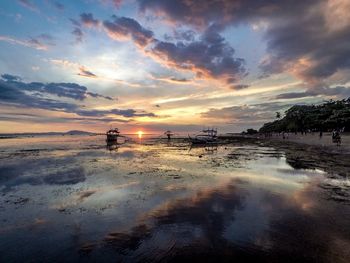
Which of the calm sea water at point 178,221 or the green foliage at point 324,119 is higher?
the green foliage at point 324,119

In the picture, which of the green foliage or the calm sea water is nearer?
the calm sea water

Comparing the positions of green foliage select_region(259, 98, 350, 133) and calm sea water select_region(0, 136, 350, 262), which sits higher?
green foliage select_region(259, 98, 350, 133)

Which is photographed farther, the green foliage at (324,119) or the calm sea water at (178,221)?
the green foliage at (324,119)

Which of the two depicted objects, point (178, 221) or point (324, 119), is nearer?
point (178, 221)

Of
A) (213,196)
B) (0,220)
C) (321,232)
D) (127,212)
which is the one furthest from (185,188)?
(0,220)

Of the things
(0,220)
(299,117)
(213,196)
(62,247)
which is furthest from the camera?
(299,117)

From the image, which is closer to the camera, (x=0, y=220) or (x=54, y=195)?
(x=0, y=220)

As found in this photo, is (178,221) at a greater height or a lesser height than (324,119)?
lesser

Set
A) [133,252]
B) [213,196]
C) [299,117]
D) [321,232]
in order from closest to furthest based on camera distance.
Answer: [133,252], [321,232], [213,196], [299,117]

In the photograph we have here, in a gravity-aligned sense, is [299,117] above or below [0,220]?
above

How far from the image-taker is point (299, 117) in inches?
4835

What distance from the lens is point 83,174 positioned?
82.1ft

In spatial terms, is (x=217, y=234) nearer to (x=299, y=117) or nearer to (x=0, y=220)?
(x=0, y=220)

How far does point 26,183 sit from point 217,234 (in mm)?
18831
